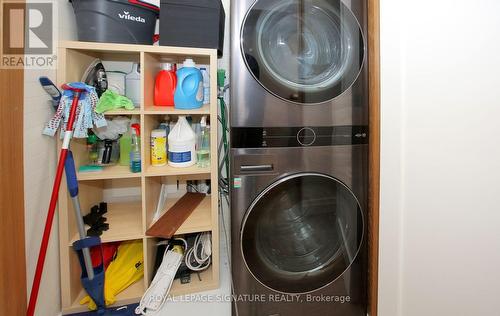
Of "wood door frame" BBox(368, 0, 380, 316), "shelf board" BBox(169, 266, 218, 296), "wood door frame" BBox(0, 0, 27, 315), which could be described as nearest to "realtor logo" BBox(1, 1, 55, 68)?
"wood door frame" BBox(0, 0, 27, 315)

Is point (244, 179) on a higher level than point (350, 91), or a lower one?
lower

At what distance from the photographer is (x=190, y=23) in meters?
1.13

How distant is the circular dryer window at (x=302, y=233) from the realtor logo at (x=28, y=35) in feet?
3.35

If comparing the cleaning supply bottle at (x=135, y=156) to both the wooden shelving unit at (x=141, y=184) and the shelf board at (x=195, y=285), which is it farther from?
the shelf board at (x=195, y=285)

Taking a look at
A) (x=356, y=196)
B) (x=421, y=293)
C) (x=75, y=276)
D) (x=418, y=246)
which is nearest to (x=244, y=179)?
(x=356, y=196)

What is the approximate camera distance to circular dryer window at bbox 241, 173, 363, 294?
102 cm

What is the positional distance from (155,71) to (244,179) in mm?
793

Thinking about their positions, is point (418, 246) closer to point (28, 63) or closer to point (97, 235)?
point (97, 235)

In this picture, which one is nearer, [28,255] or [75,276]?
[28,255]

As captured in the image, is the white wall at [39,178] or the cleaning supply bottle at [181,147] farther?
the cleaning supply bottle at [181,147]

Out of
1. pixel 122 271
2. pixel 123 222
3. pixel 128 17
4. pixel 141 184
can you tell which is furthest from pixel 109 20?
pixel 122 271

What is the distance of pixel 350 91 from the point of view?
1.04 metres

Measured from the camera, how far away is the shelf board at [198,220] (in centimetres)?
121

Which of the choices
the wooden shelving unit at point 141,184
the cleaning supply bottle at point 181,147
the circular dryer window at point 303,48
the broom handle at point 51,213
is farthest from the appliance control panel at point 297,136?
the broom handle at point 51,213
